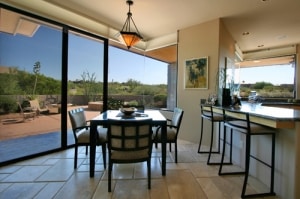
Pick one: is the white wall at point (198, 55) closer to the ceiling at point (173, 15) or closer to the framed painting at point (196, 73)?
the framed painting at point (196, 73)

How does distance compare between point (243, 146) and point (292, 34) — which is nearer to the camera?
point (243, 146)

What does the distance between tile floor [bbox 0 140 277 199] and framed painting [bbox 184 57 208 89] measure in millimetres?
1962

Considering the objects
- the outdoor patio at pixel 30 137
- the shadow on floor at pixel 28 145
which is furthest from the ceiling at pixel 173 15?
the shadow on floor at pixel 28 145

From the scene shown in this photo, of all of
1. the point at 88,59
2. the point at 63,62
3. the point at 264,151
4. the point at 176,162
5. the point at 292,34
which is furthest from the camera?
the point at 292,34

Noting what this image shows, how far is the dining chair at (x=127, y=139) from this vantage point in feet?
7.79

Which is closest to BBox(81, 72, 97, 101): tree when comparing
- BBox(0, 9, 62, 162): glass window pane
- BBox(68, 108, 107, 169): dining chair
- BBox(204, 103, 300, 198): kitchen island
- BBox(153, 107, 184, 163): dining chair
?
BBox(0, 9, 62, 162): glass window pane

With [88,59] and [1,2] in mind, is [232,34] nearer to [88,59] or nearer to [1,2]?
[88,59]

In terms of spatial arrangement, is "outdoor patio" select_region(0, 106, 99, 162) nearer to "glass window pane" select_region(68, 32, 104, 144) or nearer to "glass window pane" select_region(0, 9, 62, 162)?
"glass window pane" select_region(0, 9, 62, 162)

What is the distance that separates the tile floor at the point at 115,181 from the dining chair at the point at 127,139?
32 centimetres

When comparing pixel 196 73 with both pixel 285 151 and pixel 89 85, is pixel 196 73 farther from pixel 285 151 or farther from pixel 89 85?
pixel 285 151

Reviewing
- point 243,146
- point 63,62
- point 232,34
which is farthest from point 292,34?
point 63,62

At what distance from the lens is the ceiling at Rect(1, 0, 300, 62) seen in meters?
3.60

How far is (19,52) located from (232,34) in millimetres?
5114

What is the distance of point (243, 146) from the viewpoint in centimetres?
319
